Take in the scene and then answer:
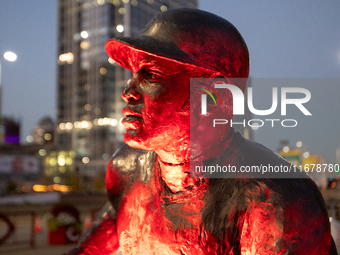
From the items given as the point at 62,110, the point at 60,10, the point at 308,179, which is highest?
the point at 60,10

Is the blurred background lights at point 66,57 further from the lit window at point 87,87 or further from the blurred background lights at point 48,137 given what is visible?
the blurred background lights at point 48,137

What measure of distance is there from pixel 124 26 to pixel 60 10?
23872 mm

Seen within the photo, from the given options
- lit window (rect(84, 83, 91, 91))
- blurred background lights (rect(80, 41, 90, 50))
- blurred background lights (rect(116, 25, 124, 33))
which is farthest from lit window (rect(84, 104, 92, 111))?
blurred background lights (rect(116, 25, 124, 33))

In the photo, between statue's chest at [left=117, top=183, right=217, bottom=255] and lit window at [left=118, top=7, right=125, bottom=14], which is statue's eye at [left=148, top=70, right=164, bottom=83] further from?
lit window at [left=118, top=7, right=125, bottom=14]

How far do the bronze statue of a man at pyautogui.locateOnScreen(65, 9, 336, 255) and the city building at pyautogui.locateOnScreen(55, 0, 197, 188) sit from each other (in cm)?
6514

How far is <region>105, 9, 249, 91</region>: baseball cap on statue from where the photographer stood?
4.10 feet

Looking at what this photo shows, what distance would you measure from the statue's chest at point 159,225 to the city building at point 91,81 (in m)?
65.0

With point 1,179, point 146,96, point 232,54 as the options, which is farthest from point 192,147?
point 1,179

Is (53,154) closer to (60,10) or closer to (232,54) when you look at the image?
(60,10)

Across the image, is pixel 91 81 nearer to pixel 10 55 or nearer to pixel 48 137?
pixel 48 137

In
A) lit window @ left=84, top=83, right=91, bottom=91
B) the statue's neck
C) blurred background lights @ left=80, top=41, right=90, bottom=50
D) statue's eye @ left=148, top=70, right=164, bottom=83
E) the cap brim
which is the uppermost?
blurred background lights @ left=80, top=41, right=90, bottom=50

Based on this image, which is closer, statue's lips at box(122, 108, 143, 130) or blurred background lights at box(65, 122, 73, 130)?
statue's lips at box(122, 108, 143, 130)

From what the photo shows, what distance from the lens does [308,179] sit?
126 centimetres

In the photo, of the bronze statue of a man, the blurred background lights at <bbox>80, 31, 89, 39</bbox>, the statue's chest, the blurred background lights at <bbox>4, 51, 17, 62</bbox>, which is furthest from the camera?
the blurred background lights at <bbox>80, 31, 89, 39</bbox>
